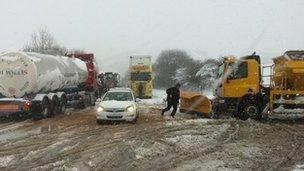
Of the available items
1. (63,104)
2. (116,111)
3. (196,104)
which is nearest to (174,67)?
(63,104)

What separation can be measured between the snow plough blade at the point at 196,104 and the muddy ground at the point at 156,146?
4380mm

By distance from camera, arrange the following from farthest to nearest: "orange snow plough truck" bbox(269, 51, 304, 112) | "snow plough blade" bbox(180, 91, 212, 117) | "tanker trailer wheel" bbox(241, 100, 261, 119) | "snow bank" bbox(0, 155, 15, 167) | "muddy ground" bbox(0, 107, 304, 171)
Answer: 1. "snow plough blade" bbox(180, 91, 212, 117)
2. "tanker trailer wheel" bbox(241, 100, 261, 119)
3. "orange snow plough truck" bbox(269, 51, 304, 112)
4. "snow bank" bbox(0, 155, 15, 167)
5. "muddy ground" bbox(0, 107, 304, 171)

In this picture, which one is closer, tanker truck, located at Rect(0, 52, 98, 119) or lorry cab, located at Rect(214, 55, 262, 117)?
lorry cab, located at Rect(214, 55, 262, 117)

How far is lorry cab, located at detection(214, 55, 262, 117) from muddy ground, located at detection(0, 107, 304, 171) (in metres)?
1.78

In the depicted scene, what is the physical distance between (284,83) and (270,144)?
8.36 meters

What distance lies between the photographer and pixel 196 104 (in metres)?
28.0

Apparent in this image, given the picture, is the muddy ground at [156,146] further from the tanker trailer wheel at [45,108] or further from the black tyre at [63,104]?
the black tyre at [63,104]

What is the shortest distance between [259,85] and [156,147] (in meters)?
10.5

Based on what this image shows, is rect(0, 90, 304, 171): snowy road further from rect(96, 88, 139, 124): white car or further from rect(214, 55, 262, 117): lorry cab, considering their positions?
rect(214, 55, 262, 117): lorry cab

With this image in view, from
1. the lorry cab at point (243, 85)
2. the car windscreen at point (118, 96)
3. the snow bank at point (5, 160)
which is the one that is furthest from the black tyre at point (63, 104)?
the snow bank at point (5, 160)

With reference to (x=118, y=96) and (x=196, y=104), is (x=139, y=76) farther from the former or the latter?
(x=118, y=96)

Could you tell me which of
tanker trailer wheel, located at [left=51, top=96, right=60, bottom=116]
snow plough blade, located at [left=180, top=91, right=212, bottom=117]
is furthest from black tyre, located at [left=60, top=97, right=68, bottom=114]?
snow plough blade, located at [left=180, top=91, right=212, bottom=117]

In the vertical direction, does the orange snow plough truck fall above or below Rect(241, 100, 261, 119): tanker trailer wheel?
above

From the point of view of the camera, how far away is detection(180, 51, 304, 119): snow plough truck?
23.5 meters
